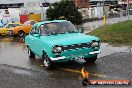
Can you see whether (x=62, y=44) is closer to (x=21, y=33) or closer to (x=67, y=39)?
(x=67, y=39)

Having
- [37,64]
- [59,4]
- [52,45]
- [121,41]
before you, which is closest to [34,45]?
[37,64]

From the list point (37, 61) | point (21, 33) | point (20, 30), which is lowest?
point (21, 33)

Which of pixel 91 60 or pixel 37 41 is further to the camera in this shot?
pixel 37 41

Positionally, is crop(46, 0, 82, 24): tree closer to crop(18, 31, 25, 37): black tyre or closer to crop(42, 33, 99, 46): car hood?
crop(18, 31, 25, 37): black tyre

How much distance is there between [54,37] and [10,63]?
9.06 feet

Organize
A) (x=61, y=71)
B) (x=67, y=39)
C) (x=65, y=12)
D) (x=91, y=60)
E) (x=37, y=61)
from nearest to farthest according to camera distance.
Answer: (x=61, y=71) → (x=67, y=39) → (x=91, y=60) → (x=37, y=61) → (x=65, y=12)

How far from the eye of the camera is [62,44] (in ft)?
36.7

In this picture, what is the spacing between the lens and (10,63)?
13.9m

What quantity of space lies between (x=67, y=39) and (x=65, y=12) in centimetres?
3933

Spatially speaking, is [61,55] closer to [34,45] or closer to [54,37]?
[54,37]

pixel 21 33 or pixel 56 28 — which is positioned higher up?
pixel 56 28

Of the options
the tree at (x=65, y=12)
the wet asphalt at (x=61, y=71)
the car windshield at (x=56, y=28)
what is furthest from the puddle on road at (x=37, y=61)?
the tree at (x=65, y=12)

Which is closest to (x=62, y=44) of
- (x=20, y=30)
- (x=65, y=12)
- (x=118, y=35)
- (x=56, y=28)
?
(x=56, y=28)

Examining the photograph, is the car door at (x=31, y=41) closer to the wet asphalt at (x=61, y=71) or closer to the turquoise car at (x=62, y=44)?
the turquoise car at (x=62, y=44)
